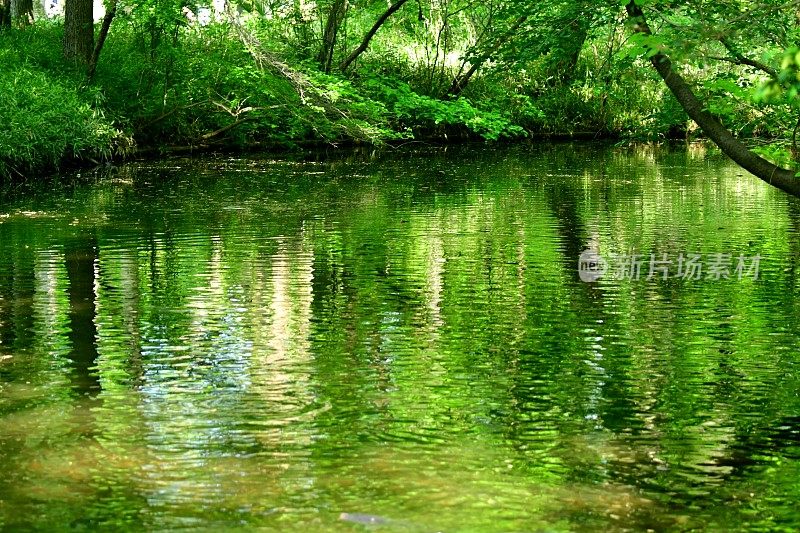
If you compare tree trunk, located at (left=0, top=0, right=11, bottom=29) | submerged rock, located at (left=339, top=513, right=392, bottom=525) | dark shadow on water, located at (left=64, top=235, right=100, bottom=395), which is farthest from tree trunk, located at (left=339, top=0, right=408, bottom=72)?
submerged rock, located at (left=339, top=513, right=392, bottom=525)

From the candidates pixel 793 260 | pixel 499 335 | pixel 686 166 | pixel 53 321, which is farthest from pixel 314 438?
pixel 686 166

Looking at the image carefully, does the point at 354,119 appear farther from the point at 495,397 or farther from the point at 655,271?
the point at 495,397

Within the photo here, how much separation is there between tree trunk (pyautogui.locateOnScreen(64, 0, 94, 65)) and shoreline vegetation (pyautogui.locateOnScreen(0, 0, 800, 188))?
35 mm

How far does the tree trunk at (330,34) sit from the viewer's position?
2498cm

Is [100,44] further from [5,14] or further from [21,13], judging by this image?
[21,13]

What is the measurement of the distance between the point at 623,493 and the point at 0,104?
46.8ft

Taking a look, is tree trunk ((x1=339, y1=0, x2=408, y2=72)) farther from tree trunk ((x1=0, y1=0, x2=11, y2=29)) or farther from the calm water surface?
the calm water surface

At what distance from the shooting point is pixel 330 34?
2508 centimetres

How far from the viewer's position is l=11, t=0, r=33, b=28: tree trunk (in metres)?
23.2

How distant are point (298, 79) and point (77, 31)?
413 centimetres

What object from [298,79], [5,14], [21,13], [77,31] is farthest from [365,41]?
[5,14]

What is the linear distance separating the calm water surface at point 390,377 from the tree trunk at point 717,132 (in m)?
0.98

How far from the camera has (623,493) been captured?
464 cm

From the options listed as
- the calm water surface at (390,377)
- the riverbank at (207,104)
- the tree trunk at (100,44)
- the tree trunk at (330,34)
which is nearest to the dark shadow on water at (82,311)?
the calm water surface at (390,377)
